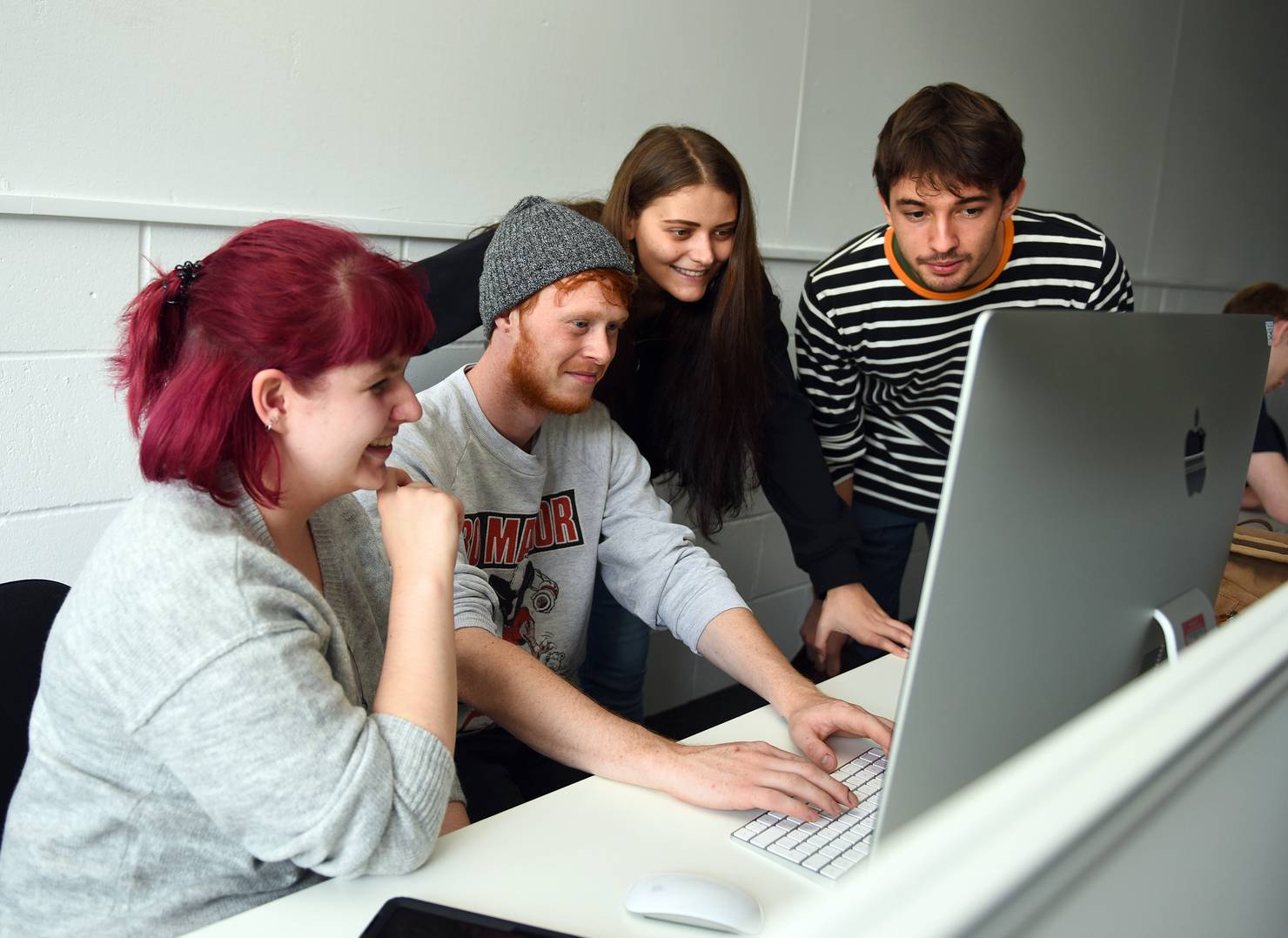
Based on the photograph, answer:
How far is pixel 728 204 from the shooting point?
5.52ft

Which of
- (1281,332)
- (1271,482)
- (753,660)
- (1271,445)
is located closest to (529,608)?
(753,660)

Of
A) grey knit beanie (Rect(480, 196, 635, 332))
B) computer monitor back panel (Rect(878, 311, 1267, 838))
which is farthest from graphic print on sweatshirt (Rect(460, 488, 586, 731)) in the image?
computer monitor back panel (Rect(878, 311, 1267, 838))

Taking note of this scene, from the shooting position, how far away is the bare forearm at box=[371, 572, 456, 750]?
862mm

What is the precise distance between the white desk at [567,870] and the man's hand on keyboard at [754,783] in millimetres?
19

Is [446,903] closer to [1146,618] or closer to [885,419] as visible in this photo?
[1146,618]

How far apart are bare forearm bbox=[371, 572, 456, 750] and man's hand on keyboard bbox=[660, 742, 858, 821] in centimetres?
23

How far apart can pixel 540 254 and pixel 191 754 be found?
2.74 feet

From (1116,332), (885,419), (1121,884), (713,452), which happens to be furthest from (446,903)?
(885,419)

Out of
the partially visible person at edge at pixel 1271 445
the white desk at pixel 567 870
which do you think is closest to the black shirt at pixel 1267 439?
the partially visible person at edge at pixel 1271 445

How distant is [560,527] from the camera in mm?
1490

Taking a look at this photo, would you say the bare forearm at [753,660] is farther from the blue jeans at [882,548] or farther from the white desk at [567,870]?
the blue jeans at [882,548]

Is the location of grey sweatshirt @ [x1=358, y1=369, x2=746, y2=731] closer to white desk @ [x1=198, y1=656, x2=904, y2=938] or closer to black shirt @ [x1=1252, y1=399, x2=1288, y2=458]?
white desk @ [x1=198, y1=656, x2=904, y2=938]

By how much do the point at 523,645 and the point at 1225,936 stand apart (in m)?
0.96

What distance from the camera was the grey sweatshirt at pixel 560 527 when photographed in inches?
54.4
